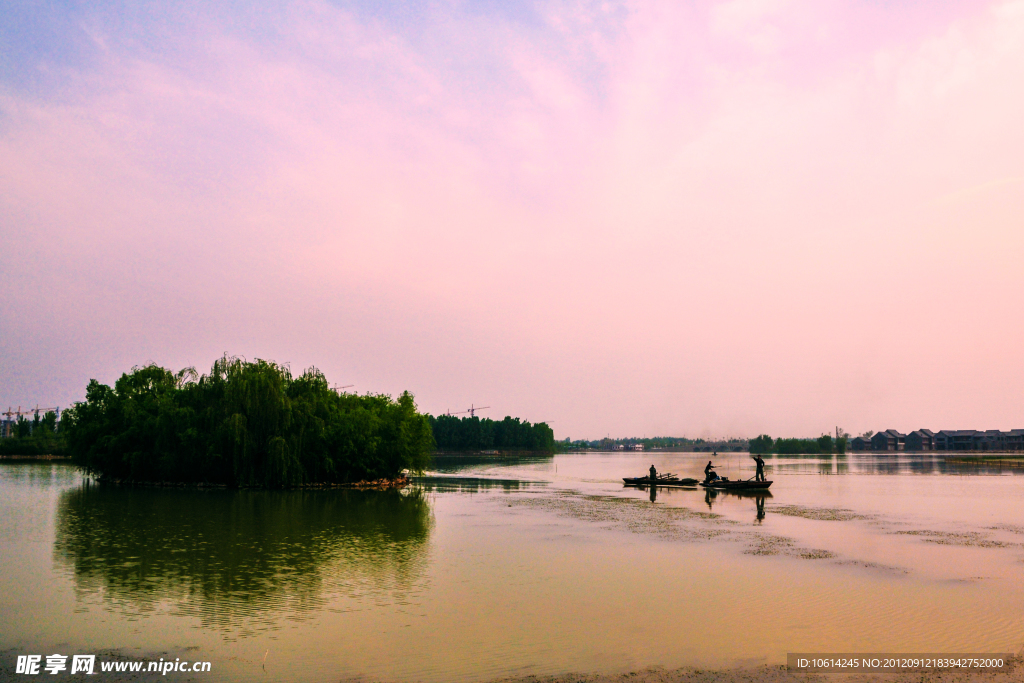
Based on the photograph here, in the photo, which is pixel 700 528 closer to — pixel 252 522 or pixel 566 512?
pixel 566 512

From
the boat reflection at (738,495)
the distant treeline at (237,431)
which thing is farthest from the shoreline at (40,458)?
the boat reflection at (738,495)

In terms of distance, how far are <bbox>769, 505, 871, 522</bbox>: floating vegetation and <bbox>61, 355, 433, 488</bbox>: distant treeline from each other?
32.0 metres

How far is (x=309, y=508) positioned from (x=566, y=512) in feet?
46.1

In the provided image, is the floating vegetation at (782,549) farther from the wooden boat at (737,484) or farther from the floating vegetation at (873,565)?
the wooden boat at (737,484)

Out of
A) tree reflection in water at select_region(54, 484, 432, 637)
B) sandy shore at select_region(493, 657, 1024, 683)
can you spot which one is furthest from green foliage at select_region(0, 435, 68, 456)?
sandy shore at select_region(493, 657, 1024, 683)

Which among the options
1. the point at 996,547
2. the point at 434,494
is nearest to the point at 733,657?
the point at 996,547

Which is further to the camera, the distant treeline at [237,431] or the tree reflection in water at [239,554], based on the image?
the distant treeline at [237,431]

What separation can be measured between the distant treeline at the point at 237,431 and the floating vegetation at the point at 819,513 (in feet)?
105

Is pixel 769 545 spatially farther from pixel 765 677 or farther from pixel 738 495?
pixel 738 495

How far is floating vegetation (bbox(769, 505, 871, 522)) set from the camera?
34.9m

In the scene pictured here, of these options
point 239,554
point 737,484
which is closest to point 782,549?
A: point 239,554

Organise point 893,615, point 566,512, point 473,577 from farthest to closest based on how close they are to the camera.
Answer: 1. point 566,512
2. point 473,577
3. point 893,615

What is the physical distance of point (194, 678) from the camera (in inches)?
440

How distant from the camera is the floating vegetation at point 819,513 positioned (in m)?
34.9
